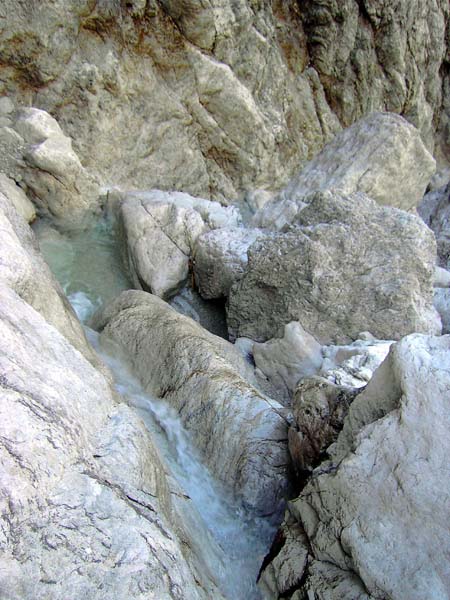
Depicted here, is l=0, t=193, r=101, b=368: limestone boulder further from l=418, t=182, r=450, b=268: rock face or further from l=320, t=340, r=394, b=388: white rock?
l=418, t=182, r=450, b=268: rock face

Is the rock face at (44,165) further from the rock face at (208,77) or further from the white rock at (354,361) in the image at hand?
the white rock at (354,361)

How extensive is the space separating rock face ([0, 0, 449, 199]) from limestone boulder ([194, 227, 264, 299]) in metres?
2.40

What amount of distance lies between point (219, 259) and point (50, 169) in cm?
258

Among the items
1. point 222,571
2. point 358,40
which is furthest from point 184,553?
point 358,40

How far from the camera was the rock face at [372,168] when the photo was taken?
679 centimetres

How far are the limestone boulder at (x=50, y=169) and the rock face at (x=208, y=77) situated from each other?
76 centimetres

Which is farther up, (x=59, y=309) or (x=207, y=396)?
(x=59, y=309)

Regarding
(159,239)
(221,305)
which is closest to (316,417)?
(221,305)

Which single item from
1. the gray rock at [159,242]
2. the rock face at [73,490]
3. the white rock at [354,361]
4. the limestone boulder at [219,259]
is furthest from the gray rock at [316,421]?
the gray rock at [159,242]

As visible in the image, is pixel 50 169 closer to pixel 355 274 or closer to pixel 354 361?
pixel 355 274

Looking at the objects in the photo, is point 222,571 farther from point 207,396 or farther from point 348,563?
point 207,396

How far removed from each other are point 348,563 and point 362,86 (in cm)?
1098

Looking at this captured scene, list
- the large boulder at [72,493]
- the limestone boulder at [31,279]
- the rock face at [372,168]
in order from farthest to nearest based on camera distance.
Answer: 1. the rock face at [372,168]
2. the limestone boulder at [31,279]
3. the large boulder at [72,493]

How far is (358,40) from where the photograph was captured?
10.8m
